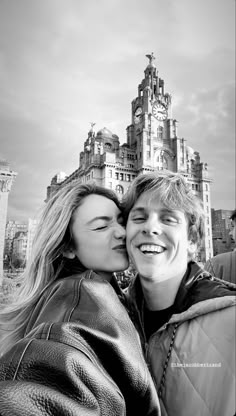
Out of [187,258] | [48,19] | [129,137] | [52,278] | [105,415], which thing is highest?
[129,137]

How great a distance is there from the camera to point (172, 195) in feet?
5.97

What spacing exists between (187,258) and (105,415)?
1268 mm

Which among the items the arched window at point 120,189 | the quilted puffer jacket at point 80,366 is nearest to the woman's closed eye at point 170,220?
the quilted puffer jacket at point 80,366

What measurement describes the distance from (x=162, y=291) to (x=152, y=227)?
0.39 m

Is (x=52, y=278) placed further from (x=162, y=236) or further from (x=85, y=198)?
(x=162, y=236)

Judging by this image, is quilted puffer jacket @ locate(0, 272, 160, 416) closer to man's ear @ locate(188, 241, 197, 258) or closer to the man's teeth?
the man's teeth

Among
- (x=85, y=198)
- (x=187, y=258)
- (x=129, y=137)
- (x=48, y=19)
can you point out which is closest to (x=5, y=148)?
(x=48, y=19)

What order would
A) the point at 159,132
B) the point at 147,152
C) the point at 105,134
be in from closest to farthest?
the point at 147,152 → the point at 105,134 → the point at 159,132

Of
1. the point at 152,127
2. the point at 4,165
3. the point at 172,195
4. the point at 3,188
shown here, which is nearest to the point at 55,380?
the point at 172,195

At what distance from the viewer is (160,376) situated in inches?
55.9

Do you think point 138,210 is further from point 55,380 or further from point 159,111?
point 159,111

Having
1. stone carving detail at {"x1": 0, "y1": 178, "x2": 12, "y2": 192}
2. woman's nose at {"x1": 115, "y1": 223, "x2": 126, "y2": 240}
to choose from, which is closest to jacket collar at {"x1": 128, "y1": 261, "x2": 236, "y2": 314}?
woman's nose at {"x1": 115, "y1": 223, "x2": 126, "y2": 240}

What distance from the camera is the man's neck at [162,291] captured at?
5.63 feet

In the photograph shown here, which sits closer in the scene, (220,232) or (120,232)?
(120,232)
